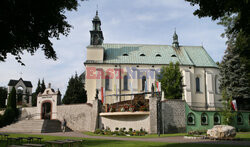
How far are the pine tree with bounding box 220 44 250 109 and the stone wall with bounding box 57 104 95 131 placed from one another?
811 inches

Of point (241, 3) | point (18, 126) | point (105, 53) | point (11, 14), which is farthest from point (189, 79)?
point (11, 14)

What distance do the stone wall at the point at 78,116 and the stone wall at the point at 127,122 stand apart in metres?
2.43

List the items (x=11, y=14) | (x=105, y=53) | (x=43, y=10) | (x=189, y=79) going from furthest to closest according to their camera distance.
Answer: (x=105, y=53) → (x=189, y=79) → (x=43, y=10) → (x=11, y=14)

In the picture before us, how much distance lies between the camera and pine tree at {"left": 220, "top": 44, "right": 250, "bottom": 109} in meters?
35.7

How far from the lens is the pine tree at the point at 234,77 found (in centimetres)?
3572

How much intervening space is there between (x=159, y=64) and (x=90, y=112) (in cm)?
2260

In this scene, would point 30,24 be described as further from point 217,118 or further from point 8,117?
point 8,117

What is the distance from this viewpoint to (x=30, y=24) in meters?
10.8

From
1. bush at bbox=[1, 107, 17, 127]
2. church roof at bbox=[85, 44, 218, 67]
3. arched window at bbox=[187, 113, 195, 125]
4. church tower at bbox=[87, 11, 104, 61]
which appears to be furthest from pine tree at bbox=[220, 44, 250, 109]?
bush at bbox=[1, 107, 17, 127]

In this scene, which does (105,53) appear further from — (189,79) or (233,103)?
(233,103)

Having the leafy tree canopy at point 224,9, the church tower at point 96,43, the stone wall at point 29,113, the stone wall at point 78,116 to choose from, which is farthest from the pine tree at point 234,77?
the stone wall at point 29,113

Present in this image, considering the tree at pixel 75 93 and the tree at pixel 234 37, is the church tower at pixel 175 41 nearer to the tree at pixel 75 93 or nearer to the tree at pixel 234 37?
the tree at pixel 234 37

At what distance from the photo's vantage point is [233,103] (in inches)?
1123

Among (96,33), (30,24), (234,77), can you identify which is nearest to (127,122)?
(30,24)
